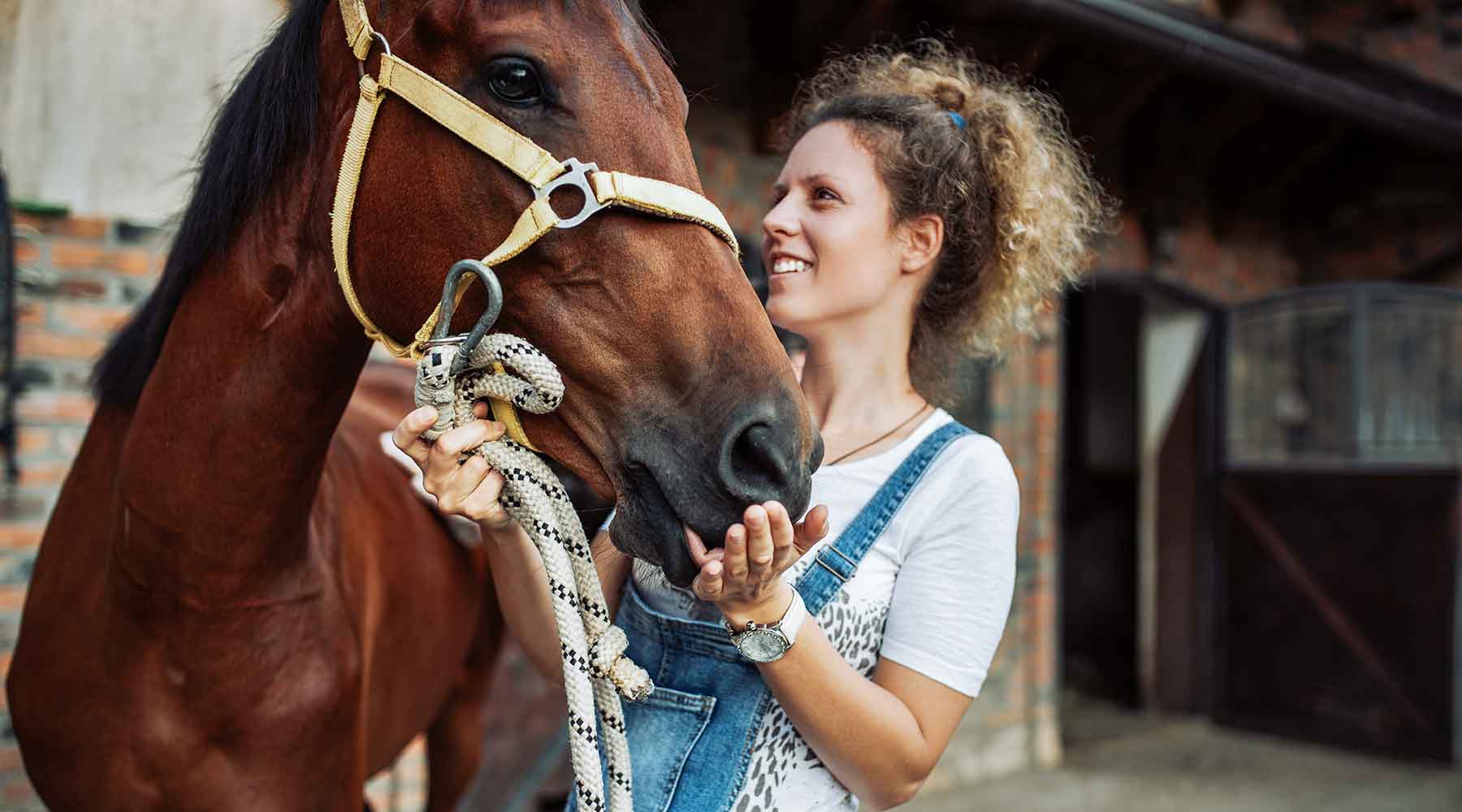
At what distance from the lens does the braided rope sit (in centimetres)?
106

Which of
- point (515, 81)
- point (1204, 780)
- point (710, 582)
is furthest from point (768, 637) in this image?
point (1204, 780)

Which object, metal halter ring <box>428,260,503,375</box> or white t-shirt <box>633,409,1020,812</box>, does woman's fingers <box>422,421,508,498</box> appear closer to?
metal halter ring <box>428,260,503,375</box>

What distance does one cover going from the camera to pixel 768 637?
3.46ft

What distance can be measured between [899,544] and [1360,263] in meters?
7.00

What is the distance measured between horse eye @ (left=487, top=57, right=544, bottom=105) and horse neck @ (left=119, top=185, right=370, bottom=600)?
30 centimetres

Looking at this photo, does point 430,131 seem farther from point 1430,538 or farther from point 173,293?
point 1430,538

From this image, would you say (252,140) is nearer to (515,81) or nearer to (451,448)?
(515,81)

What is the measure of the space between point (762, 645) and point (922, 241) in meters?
0.65

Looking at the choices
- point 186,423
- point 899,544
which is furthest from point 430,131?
point 899,544

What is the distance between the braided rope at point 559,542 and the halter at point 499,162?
0.03m

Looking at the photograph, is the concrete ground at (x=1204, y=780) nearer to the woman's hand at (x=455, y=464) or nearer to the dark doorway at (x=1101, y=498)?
the dark doorway at (x=1101, y=498)

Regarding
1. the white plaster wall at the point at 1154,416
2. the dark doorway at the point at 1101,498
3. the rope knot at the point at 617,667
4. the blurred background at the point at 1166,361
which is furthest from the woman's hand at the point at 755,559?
the dark doorway at the point at 1101,498

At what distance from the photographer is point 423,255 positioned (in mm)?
1118

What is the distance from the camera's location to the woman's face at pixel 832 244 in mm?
1388
